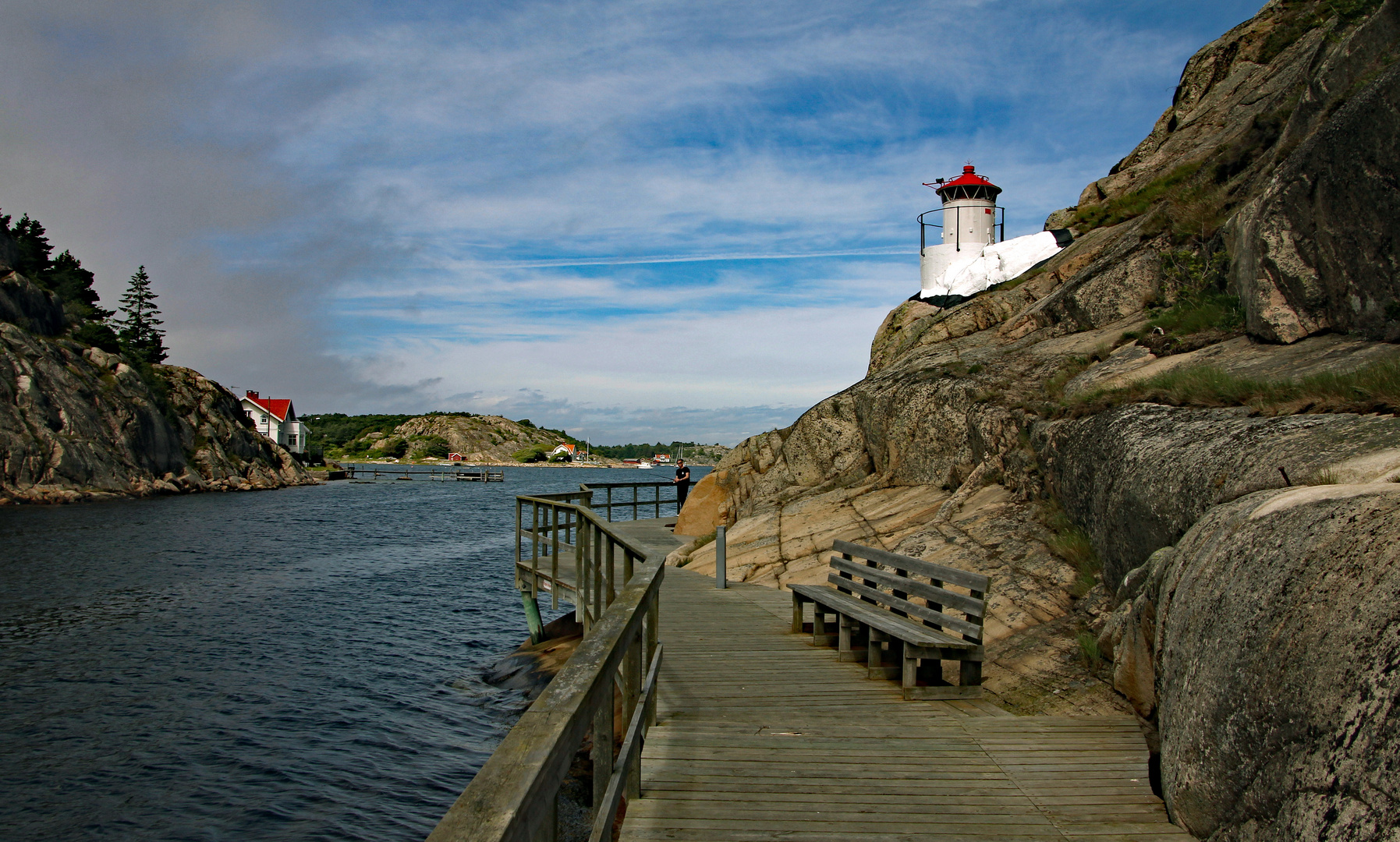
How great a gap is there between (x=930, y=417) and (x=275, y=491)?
79597 millimetres

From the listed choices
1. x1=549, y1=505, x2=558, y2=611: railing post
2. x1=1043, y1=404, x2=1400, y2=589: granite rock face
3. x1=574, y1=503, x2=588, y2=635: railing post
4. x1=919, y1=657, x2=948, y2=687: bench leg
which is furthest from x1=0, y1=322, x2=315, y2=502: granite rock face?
x1=1043, y1=404, x2=1400, y2=589: granite rock face

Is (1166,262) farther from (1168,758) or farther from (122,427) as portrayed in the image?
(122,427)

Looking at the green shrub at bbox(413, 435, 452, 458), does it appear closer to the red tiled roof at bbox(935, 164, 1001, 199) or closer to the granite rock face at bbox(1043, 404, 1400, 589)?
the red tiled roof at bbox(935, 164, 1001, 199)

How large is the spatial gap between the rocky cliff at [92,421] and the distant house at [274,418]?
16.9 metres

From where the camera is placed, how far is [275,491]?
266 feet

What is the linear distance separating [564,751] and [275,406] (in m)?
114

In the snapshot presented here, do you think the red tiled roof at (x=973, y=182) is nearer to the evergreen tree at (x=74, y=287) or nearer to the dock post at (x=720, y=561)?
the dock post at (x=720, y=561)

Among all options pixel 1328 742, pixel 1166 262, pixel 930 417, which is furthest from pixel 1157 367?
pixel 1328 742

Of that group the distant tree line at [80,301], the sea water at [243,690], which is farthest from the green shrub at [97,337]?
the sea water at [243,690]

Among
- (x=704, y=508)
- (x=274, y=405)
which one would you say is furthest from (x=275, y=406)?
(x=704, y=508)

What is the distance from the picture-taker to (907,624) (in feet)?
24.7

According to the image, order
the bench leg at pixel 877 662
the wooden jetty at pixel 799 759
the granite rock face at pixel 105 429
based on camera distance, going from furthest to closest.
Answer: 1. the granite rock face at pixel 105 429
2. the bench leg at pixel 877 662
3. the wooden jetty at pixel 799 759

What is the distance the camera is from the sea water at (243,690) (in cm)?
1033

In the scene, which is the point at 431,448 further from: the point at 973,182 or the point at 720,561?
the point at 720,561
